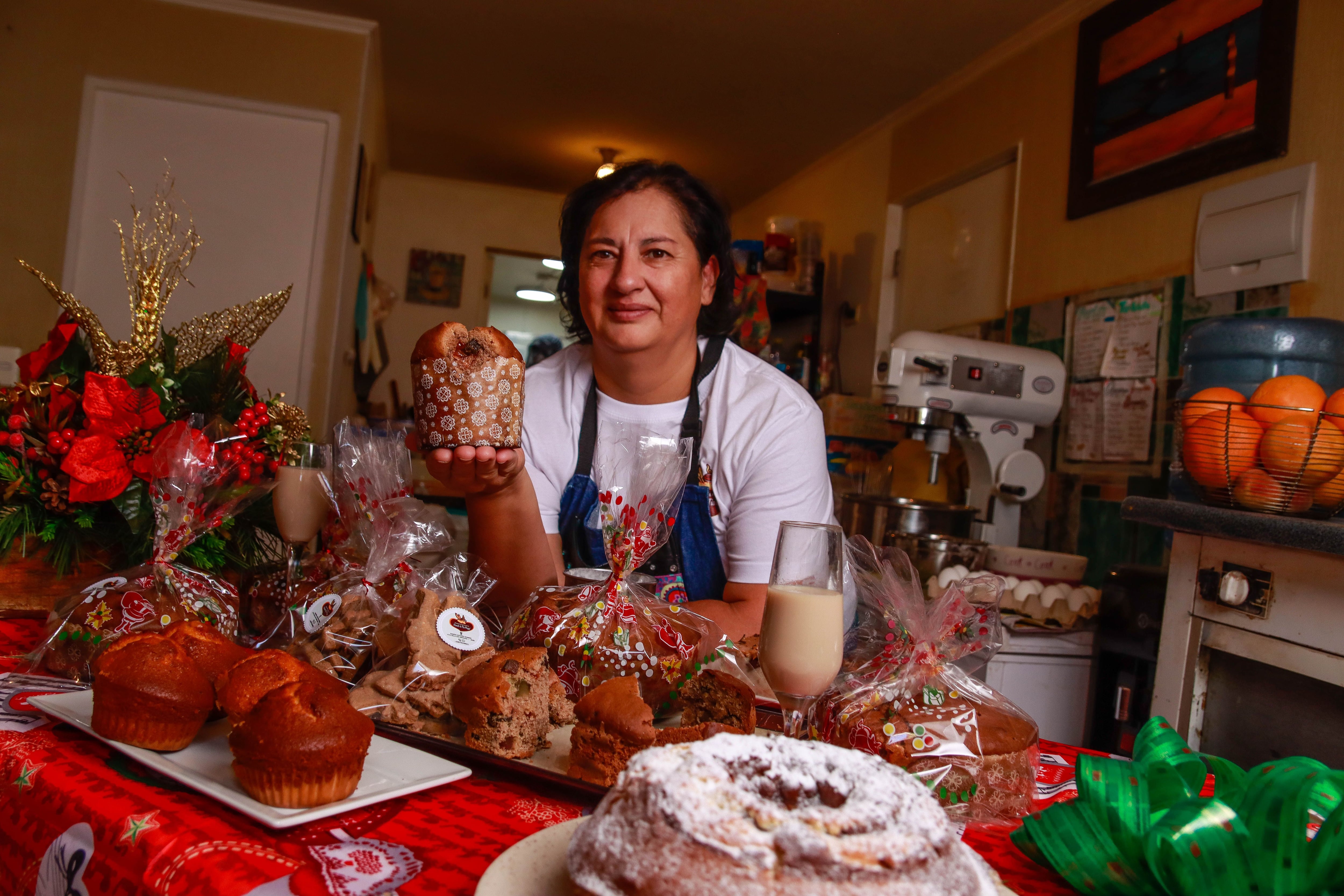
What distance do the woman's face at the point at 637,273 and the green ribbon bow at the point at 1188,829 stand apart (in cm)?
114

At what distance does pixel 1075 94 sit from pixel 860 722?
120 inches

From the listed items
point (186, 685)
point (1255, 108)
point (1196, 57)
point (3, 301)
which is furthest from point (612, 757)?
point (3, 301)

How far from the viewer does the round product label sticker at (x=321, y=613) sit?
112 centimetres

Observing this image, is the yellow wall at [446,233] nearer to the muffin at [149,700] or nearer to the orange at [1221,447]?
the orange at [1221,447]

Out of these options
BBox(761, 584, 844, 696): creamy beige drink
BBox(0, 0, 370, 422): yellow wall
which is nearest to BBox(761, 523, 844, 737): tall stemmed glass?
BBox(761, 584, 844, 696): creamy beige drink

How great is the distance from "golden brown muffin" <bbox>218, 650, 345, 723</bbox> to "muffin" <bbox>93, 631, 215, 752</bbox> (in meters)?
0.02

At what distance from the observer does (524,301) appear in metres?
9.88


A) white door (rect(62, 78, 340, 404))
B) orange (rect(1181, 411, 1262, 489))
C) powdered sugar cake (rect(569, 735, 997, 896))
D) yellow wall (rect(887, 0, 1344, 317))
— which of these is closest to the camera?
powdered sugar cake (rect(569, 735, 997, 896))

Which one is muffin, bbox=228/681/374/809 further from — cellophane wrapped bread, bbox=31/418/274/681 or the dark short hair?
the dark short hair

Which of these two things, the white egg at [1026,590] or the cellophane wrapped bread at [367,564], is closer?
the cellophane wrapped bread at [367,564]

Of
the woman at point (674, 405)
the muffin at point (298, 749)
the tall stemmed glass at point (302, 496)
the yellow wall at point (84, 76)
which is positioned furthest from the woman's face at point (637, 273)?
the yellow wall at point (84, 76)

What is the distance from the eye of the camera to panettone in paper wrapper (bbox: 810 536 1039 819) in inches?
34.0

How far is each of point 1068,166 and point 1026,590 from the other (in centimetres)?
176

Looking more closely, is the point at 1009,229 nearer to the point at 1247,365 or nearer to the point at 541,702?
the point at 1247,365
